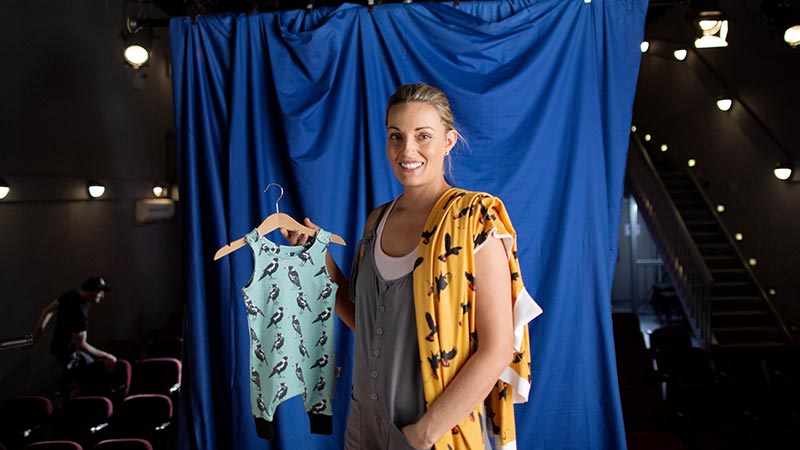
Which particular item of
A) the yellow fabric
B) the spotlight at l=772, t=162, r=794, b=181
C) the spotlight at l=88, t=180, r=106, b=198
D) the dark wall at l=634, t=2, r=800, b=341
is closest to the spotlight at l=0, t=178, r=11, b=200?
the spotlight at l=88, t=180, r=106, b=198

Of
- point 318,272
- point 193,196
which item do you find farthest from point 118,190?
point 318,272

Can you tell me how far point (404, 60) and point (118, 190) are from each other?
275 inches

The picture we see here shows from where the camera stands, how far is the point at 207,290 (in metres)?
3.62

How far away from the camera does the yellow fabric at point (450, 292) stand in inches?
69.9

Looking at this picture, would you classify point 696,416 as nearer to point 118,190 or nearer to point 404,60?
point 404,60

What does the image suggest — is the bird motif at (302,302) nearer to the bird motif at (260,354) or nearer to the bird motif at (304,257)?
the bird motif at (304,257)

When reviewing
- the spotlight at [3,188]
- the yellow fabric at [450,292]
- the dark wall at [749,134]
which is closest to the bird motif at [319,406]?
the yellow fabric at [450,292]

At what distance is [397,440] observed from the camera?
1.81 m

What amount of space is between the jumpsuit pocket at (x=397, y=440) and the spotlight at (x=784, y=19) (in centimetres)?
583

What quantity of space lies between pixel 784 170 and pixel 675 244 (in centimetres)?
218

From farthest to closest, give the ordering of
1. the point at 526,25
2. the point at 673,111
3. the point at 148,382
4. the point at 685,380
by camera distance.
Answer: the point at 673,111, the point at 685,380, the point at 148,382, the point at 526,25

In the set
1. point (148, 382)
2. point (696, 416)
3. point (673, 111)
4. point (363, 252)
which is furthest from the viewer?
point (673, 111)

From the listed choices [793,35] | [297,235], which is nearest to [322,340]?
[297,235]

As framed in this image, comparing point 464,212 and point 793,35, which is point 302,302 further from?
point 793,35
